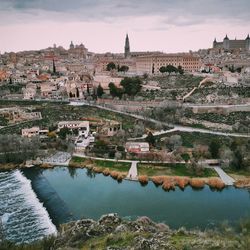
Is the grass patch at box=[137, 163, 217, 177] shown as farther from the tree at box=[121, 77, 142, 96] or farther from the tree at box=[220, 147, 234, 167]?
the tree at box=[121, 77, 142, 96]

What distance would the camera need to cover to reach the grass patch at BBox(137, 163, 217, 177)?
20.3 meters

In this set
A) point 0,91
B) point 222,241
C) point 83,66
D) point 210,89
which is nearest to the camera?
point 222,241

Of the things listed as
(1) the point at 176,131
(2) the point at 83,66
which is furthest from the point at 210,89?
(2) the point at 83,66

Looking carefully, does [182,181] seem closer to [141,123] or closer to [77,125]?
[141,123]

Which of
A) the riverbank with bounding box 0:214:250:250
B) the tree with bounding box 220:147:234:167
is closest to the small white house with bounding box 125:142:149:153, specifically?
the tree with bounding box 220:147:234:167

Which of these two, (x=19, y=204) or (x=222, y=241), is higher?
(x=222, y=241)

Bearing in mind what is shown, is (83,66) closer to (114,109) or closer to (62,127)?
(114,109)

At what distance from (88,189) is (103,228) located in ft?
20.9

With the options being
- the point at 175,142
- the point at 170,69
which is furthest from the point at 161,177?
the point at 170,69

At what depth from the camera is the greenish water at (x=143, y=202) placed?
16031 mm

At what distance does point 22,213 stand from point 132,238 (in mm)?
5960

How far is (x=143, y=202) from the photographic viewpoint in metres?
17.4

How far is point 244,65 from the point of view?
174 feet

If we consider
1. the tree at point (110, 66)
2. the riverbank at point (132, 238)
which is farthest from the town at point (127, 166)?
the tree at point (110, 66)
